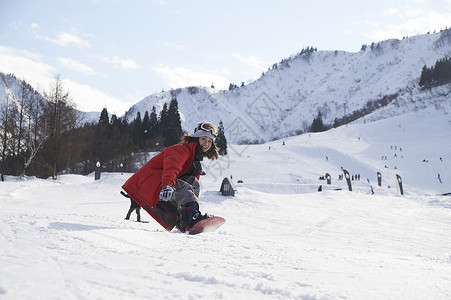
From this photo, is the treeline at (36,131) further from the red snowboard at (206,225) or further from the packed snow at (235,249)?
the red snowboard at (206,225)

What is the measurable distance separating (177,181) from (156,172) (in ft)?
1.01

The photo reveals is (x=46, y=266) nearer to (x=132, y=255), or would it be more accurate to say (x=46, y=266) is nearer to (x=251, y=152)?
(x=132, y=255)

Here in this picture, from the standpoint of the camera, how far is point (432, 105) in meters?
76.5

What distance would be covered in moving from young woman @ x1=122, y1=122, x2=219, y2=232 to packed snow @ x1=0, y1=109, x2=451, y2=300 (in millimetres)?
414

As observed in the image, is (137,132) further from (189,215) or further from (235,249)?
(235,249)

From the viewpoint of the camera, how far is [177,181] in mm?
4133

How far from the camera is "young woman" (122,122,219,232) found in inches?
154

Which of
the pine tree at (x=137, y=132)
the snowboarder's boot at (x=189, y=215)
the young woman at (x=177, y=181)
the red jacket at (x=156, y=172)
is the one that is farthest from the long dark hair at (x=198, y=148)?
the pine tree at (x=137, y=132)

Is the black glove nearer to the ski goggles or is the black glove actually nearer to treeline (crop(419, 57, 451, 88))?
the ski goggles

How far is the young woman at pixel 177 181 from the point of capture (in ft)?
12.8

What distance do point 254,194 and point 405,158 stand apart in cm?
4059

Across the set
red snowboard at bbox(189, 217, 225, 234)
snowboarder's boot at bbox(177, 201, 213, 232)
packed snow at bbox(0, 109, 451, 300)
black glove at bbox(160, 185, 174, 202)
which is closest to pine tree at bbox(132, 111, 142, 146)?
packed snow at bbox(0, 109, 451, 300)

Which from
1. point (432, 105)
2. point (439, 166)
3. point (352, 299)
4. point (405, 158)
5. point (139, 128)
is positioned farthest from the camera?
point (432, 105)

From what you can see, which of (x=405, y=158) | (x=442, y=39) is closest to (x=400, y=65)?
(x=442, y=39)
